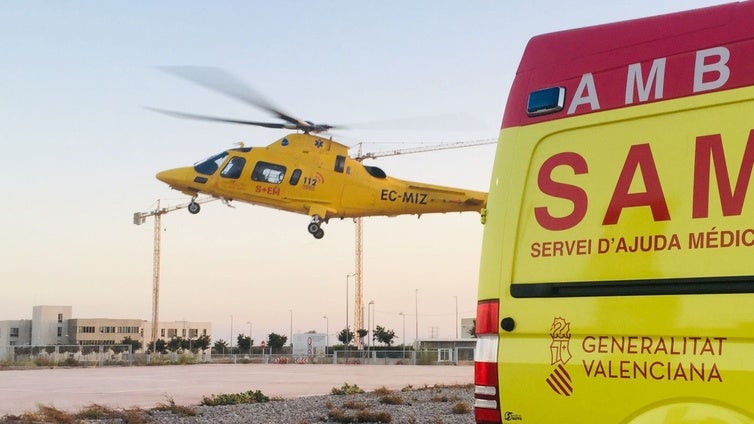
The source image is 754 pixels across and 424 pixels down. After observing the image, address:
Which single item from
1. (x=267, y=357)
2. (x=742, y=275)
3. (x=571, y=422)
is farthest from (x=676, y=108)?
(x=267, y=357)

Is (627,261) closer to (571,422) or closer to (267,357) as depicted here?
(571,422)

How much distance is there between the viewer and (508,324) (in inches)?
170

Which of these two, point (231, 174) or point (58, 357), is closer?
point (231, 174)

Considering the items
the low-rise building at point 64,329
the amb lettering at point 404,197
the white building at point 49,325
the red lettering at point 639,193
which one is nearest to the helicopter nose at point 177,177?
the amb lettering at point 404,197

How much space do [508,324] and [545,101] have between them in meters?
1.14

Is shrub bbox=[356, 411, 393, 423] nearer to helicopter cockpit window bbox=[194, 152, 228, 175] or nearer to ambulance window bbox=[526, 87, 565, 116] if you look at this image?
ambulance window bbox=[526, 87, 565, 116]

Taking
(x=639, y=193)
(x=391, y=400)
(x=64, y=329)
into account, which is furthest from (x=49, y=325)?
(x=639, y=193)

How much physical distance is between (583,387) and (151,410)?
471 inches

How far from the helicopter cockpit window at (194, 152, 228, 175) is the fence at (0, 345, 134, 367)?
59.7 ft

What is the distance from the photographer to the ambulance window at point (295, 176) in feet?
96.0

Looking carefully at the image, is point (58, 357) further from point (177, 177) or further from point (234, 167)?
point (234, 167)

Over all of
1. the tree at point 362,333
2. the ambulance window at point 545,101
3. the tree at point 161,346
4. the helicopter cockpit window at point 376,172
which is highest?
the helicopter cockpit window at point 376,172

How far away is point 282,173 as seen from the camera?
96.4 feet

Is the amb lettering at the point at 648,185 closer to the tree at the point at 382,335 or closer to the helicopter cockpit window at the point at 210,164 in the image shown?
the helicopter cockpit window at the point at 210,164
